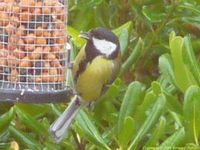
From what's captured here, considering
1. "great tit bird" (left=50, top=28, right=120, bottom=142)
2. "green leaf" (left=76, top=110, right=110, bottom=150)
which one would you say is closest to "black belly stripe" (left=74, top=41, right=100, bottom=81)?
"great tit bird" (left=50, top=28, right=120, bottom=142)

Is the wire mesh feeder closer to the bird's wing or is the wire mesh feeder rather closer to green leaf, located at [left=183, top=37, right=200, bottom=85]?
the bird's wing

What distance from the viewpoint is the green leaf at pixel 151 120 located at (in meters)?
2.66

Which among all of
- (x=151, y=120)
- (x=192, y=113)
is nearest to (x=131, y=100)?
(x=151, y=120)

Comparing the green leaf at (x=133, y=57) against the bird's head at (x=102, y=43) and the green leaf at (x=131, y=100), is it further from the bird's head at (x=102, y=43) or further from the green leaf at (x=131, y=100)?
the green leaf at (x=131, y=100)

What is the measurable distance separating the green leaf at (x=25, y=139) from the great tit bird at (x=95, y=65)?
0.16 m

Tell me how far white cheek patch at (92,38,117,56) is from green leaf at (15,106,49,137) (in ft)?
0.94

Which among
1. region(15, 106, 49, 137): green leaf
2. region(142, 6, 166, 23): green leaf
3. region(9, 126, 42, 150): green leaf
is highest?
region(142, 6, 166, 23): green leaf

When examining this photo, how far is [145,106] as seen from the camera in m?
2.72

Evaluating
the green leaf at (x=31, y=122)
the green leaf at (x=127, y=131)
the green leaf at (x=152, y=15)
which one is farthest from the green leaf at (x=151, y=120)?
the green leaf at (x=152, y=15)

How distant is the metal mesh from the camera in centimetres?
277

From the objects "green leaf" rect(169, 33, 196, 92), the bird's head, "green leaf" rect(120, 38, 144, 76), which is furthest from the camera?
"green leaf" rect(120, 38, 144, 76)

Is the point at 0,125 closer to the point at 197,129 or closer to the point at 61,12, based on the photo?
the point at 61,12

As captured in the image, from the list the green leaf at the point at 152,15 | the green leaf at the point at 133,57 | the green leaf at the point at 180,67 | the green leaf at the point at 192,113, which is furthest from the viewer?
the green leaf at the point at 152,15

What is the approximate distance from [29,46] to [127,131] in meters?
0.39
